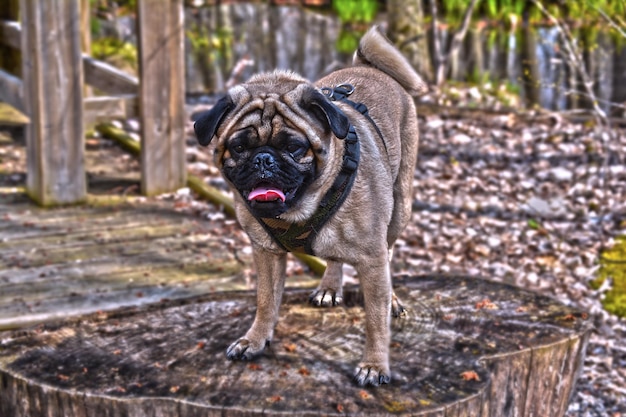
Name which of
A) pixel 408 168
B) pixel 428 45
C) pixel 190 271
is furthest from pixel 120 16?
pixel 408 168

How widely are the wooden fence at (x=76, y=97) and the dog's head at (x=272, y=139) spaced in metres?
Result: 4.18

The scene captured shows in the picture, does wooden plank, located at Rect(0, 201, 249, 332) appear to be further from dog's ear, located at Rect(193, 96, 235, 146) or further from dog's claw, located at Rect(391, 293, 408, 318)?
dog's ear, located at Rect(193, 96, 235, 146)

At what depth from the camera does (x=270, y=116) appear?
3.10 metres

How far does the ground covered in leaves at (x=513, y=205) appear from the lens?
6.25 meters

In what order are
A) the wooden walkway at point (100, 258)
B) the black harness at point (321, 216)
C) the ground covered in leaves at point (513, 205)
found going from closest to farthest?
the black harness at point (321, 216) → the wooden walkway at point (100, 258) → the ground covered in leaves at point (513, 205)

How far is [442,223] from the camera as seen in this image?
7.89 m

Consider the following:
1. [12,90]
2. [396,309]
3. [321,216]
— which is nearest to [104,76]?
[12,90]

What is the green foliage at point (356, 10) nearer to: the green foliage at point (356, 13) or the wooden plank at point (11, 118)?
the green foliage at point (356, 13)

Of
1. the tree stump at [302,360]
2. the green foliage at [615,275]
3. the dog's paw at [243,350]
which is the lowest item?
the green foliage at [615,275]

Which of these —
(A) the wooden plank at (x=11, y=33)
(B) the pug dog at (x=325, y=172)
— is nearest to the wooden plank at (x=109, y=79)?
(A) the wooden plank at (x=11, y=33)

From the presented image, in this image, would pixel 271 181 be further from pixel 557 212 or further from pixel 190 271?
pixel 557 212

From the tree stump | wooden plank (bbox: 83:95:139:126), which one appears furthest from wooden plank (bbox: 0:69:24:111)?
the tree stump

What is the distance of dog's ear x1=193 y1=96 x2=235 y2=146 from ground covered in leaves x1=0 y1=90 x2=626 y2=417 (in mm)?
2910

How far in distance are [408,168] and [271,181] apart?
137cm
